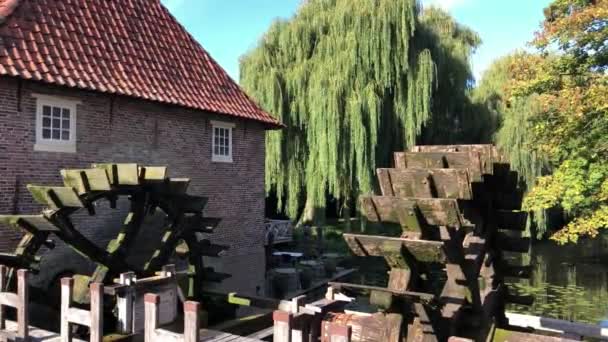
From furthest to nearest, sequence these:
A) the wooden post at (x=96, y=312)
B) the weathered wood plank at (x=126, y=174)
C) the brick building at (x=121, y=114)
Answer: the brick building at (x=121, y=114) → the weathered wood plank at (x=126, y=174) → the wooden post at (x=96, y=312)

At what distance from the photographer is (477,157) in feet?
17.4

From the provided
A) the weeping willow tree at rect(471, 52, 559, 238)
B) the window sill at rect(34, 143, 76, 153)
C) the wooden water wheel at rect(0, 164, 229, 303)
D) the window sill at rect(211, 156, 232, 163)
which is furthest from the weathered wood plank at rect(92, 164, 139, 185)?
the weeping willow tree at rect(471, 52, 559, 238)

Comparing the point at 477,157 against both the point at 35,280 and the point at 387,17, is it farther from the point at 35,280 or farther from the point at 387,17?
the point at 387,17

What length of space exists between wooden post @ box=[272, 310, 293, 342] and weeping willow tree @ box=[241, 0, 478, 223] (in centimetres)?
1099

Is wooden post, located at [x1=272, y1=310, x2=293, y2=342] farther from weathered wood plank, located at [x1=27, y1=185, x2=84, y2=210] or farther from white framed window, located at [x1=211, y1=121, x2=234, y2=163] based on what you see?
white framed window, located at [x1=211, y1=121, x2=234, y2=163]

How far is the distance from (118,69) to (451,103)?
10726mm

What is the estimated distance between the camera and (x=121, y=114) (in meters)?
8.72

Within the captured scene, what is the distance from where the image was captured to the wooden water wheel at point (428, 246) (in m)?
4.51

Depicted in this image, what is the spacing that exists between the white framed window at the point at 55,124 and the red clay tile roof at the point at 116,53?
371mm

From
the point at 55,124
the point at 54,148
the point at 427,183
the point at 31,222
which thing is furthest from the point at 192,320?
the point at 55,124

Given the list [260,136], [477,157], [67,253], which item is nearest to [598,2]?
[477,157]

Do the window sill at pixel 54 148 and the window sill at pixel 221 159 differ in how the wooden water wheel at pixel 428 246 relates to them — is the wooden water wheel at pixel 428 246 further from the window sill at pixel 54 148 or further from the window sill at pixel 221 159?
the window sill at pixel 221 159

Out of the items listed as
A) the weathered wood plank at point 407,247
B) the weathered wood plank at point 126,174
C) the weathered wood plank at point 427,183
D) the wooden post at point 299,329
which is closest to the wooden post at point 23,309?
the weathered wood plank at point 126,174

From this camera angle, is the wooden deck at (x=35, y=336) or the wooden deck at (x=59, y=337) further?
the wooden deck at (x=35, y=336)
